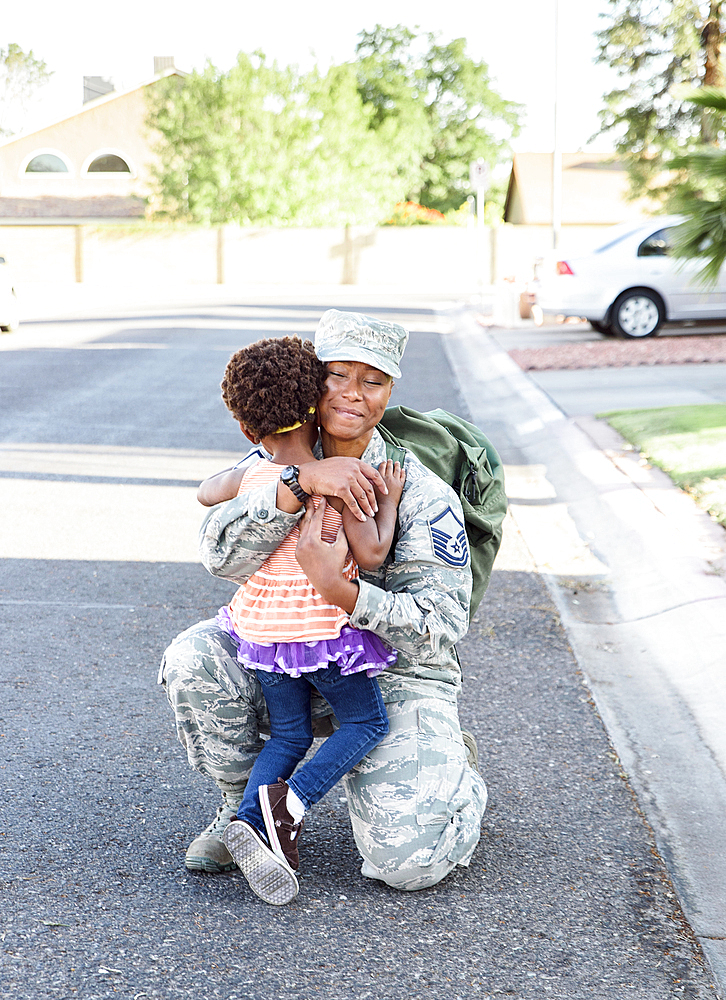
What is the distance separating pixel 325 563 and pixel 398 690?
475 millimetres

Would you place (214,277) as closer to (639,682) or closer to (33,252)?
(33,252)

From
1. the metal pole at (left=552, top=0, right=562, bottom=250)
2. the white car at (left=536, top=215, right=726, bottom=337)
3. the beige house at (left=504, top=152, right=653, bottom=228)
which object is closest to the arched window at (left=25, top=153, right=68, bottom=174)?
the beige house at (left=504, top=152, right=653, bottom=228)

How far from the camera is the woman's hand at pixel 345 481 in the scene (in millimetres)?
2773

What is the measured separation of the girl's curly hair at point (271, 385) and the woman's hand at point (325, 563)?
0.54 ft

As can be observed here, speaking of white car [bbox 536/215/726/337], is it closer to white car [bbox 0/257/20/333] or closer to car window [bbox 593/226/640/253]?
car window [bbox 593/226/640/253]

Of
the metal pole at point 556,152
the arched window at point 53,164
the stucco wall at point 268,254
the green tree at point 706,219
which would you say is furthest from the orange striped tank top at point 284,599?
the arched window at point 53,164

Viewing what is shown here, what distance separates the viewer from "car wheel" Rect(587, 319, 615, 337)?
57.5 ft

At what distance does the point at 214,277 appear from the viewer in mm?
46750

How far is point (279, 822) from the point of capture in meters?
2.83

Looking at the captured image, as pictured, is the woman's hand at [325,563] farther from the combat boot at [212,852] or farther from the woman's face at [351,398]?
the combat boot at [212,852]

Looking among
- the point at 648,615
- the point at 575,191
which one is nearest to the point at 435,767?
the point at 648,615

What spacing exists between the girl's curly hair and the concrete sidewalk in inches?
60.4

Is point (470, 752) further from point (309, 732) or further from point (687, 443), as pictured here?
point (687, 443)

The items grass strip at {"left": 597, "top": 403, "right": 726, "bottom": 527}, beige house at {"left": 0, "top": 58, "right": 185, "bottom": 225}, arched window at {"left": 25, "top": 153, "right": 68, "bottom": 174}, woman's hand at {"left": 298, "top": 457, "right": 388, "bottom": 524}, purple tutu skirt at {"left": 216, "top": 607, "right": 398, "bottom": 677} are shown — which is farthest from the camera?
arched window at {"left": 25, "top": 153, "right": 68, "bottom": 174}
